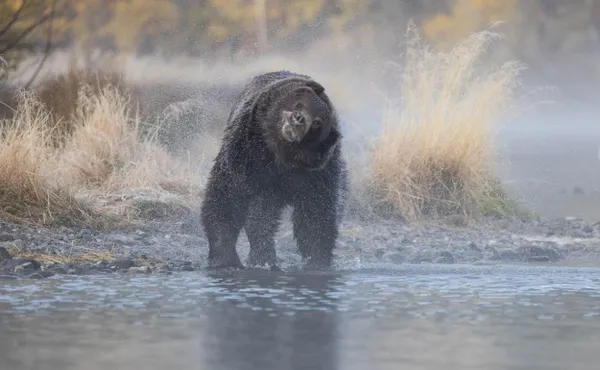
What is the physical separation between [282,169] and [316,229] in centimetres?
48

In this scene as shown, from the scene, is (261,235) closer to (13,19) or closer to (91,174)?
(91,174)

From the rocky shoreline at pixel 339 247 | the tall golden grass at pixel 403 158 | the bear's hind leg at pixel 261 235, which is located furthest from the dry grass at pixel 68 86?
the bear's hind leg at pixel 261 235

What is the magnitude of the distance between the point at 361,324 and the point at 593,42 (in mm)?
20963

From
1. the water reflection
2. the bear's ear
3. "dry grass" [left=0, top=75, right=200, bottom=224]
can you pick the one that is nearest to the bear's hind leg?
the water reflection

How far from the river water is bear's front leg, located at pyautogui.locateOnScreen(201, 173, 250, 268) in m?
0.25

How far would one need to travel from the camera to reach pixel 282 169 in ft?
23.1

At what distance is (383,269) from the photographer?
7523 millimetres

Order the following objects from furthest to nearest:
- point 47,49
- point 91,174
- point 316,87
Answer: point 47,49, point 91,174, point 316,87

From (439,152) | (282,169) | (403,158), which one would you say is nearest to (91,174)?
(403,158)

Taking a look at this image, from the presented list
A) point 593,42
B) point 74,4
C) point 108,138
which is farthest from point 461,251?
point 593,42

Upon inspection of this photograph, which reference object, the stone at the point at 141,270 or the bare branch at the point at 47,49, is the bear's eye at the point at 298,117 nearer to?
the stone at the point at 141,270

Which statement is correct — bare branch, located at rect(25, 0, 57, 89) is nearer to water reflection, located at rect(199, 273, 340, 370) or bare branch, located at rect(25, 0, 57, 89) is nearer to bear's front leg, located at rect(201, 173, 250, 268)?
bear's front leg, located at rect(201, 173, 250, 268)

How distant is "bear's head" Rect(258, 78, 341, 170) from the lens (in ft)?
22.1

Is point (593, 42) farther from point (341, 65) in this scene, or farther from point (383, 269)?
point (383, 269)
